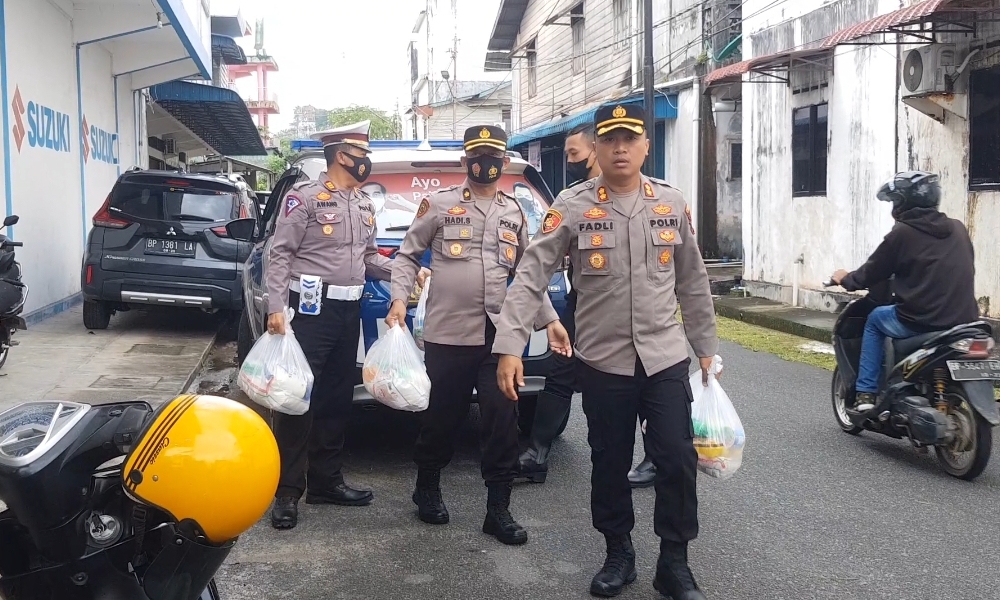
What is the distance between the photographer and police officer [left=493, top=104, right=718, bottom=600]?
3.69 m

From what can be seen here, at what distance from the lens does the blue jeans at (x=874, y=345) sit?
5836 millimetres

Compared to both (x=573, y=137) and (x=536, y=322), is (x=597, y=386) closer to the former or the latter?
(x=536, y=322)

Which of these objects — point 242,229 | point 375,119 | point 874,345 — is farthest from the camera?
point 375,119

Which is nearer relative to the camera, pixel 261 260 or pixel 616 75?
pixel 261 260

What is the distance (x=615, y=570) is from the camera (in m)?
3.82

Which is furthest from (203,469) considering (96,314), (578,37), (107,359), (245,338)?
(578,37)

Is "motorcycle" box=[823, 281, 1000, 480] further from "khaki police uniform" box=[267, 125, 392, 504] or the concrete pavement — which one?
the concrete pavement

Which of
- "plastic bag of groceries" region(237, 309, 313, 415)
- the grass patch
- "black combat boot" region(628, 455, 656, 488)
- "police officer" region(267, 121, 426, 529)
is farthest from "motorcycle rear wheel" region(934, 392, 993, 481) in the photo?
the grass patch

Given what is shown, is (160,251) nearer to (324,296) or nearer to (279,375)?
(324,296)

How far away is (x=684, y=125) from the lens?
1945 cm


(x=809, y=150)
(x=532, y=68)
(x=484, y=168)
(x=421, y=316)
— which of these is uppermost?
(x=532, y=68)

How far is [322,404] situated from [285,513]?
0.58 metres

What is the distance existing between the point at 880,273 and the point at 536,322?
8.31ft

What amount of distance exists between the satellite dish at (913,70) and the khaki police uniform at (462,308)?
6.95 metres
